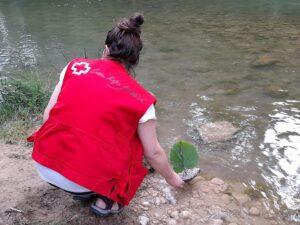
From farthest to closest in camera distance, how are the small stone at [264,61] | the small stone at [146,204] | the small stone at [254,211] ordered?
1. the small stone at [264,61]
2. the small stone at [254,211]
3. the small stone at [146,204]

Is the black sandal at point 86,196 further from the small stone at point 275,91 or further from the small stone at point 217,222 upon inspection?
the small stone at point 275,91

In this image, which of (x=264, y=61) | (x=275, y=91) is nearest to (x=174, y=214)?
(x=275, y=91)

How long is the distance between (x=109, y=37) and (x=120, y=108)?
33 cm

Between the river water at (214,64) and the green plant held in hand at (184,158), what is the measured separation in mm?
597

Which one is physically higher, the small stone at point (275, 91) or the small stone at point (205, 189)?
the small stone at point (205, 189)

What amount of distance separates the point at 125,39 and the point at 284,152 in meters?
2.08

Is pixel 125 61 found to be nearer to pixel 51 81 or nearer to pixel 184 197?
pixel 184 197

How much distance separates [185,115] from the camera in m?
3.97

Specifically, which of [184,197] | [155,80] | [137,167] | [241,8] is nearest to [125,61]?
[137,167]

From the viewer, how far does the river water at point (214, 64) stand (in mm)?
3271

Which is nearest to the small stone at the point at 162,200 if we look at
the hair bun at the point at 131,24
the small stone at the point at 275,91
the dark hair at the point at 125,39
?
the dark hair at the point at 125,39

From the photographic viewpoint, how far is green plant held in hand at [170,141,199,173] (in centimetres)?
252

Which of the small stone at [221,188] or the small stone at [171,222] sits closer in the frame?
the small stone at [171,222]

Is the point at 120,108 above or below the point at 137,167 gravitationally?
above
